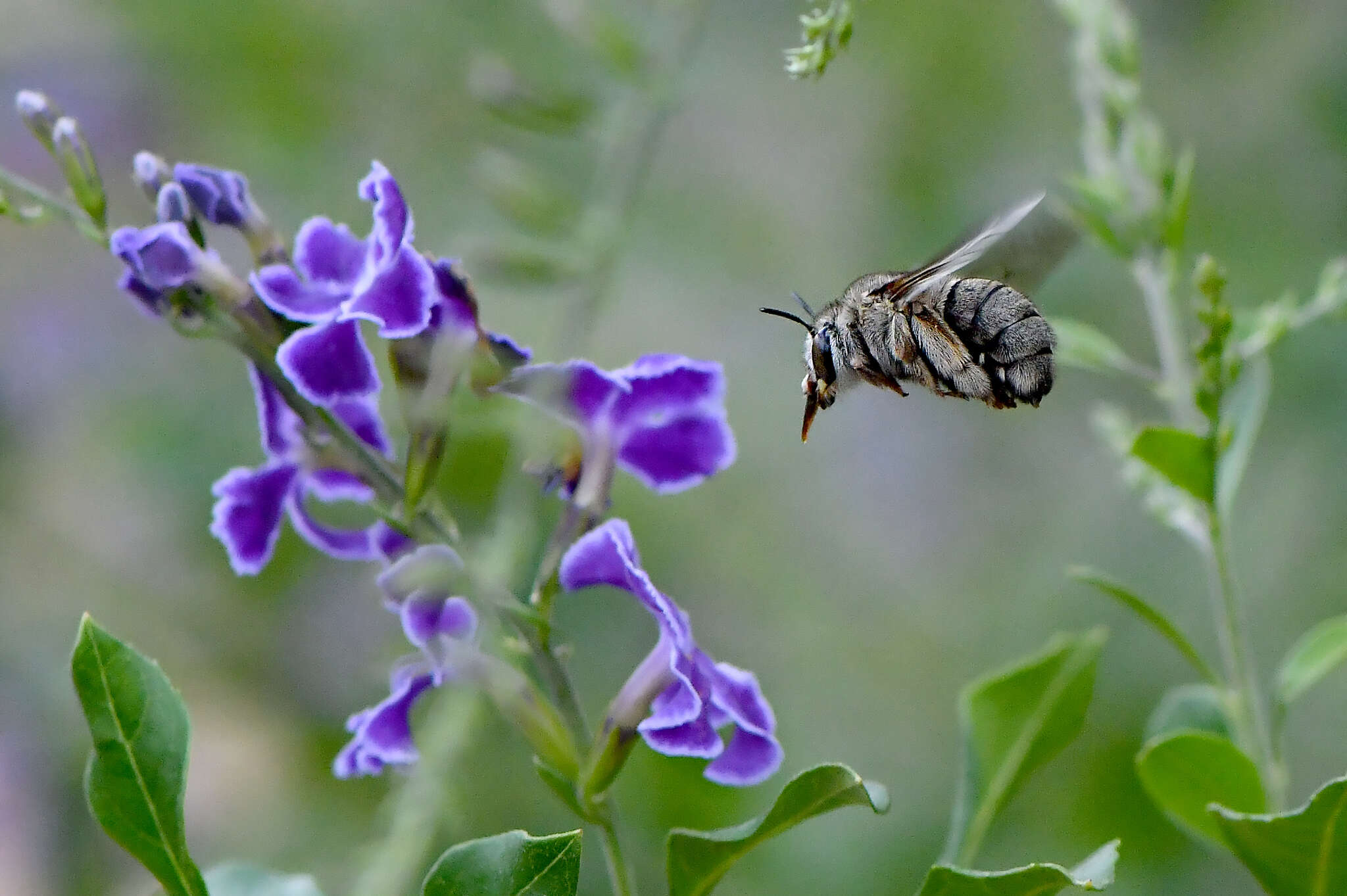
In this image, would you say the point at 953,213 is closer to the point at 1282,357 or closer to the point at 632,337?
the point at 1282,357

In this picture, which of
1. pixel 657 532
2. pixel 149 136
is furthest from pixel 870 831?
pixel 149 136

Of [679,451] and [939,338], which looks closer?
[679,451]

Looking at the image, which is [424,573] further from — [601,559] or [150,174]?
[150,174]

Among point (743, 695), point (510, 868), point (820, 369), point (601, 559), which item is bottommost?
point (510, 868)

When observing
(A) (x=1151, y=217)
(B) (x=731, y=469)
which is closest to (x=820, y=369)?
(A) (x=1151, y=217)

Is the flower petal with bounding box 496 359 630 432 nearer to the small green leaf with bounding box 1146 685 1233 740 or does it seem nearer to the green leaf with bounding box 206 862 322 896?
the green leaf with bounding box 206 862 322 896

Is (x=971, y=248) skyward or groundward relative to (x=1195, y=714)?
skyward
